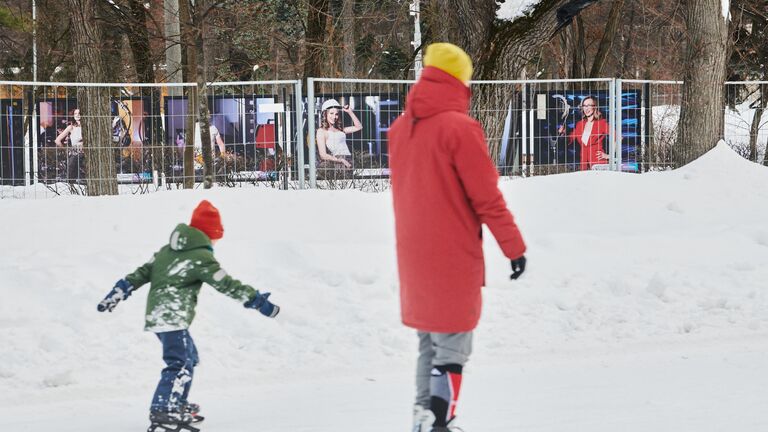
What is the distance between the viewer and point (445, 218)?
14.0 feet

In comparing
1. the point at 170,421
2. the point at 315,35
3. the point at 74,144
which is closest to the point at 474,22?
the point at 74,144

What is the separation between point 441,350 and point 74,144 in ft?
29.8

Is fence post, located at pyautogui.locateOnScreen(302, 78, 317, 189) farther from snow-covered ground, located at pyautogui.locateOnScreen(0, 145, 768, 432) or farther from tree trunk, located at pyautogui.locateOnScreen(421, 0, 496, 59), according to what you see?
tree trunk, located at pyautogui.locateOnScreen(421, 0, 496, 59)

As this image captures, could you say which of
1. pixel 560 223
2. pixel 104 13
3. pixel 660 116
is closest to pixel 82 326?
pixel 560 223

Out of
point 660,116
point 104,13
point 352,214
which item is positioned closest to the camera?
point 352,214

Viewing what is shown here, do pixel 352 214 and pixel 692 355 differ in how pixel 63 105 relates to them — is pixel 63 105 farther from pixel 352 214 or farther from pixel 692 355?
pixel 692 355

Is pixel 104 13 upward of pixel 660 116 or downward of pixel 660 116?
Result: upward

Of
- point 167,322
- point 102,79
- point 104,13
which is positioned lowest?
point 167,322

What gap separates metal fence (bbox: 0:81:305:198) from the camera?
12094 millimetres

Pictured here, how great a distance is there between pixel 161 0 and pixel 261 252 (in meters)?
15.7

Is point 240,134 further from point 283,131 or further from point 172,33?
point 172,33

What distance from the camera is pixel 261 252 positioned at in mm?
9000

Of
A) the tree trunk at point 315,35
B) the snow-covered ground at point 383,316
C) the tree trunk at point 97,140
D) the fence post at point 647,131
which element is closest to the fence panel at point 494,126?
the fence post at point 647,131

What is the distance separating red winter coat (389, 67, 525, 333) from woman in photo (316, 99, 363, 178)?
26.6 ft
